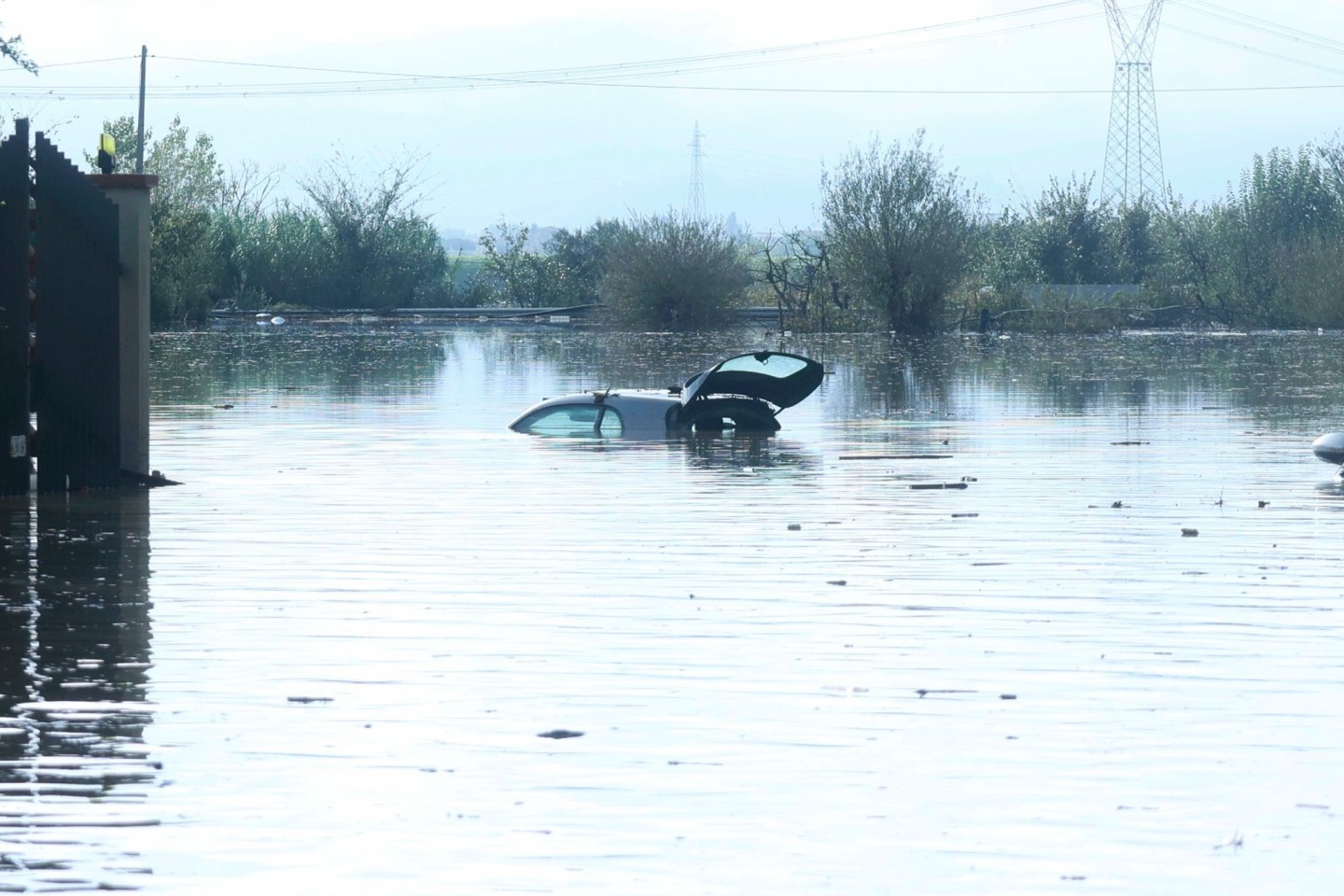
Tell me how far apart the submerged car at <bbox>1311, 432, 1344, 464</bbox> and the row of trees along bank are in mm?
50918

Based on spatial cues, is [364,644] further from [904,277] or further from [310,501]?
[904,277]

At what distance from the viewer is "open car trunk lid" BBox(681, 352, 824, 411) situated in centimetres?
2784

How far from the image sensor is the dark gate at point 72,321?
17.5 metres

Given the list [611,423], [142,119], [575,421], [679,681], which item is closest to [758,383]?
[611,423]

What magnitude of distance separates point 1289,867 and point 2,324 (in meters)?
13.6

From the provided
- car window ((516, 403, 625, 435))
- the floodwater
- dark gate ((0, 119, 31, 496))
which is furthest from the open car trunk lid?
dark gate ((0, 119, 31, 496))

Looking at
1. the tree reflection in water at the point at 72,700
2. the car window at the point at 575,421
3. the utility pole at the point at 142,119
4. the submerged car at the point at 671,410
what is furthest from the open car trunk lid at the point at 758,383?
the utility pole at the point at 142,119

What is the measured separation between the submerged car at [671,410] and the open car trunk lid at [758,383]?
13 millimetres

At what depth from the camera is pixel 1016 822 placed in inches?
276

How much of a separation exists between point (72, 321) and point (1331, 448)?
12485 millimetres

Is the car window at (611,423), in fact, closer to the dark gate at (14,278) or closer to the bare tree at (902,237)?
the dark gate at (14,278)

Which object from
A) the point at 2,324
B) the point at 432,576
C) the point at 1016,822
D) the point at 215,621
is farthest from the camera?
the point at 2,324

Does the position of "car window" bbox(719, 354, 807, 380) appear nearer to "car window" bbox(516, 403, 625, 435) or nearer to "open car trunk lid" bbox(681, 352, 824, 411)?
"open car trunk lid" bbox(681, 352, 824, 411)

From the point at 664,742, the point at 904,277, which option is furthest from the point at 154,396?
the point at 904,277
